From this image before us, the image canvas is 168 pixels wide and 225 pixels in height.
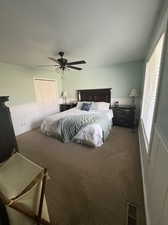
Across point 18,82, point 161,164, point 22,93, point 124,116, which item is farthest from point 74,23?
point 124,116

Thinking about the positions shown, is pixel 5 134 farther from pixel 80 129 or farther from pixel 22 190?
pixel 80 129

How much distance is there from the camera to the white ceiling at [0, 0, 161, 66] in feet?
4.01

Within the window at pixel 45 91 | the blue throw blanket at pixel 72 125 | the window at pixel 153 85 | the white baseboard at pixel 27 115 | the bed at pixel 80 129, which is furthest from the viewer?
the window at pixel 45 91

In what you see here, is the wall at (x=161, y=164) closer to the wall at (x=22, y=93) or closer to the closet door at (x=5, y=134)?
the closet door at (x=5, y=134)

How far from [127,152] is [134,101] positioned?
236cm

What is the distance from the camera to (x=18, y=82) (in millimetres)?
3553

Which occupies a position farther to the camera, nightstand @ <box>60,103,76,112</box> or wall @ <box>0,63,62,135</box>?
nightstand @ <box>60,103,76,112</box>

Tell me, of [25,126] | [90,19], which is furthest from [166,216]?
[25,126]

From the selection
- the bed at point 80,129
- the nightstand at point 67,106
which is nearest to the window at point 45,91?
the nightstand at point 67,106

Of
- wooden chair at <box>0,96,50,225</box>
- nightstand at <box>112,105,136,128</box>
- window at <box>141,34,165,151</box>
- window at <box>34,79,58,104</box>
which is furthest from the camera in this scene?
window at <box>34,79,58,104</box>

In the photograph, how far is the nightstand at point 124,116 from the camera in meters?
3.81

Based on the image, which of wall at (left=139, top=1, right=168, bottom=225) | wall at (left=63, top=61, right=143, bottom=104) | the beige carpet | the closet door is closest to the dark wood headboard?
wall at (left=63, top=61, right=143, bottom=104)

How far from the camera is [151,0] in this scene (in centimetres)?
118

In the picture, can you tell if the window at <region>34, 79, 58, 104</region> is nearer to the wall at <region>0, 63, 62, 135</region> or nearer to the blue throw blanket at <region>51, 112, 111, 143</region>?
the wall at <region>0, 63, 62, 135</region>
